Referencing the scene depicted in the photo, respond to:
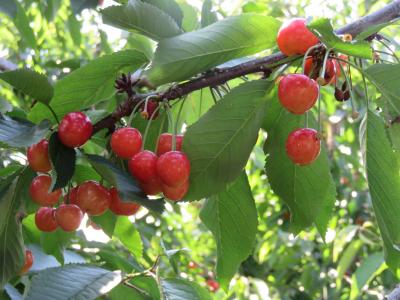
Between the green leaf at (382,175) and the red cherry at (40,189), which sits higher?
the green leaf at (382,175)

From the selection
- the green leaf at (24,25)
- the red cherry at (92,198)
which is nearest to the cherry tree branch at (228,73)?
the red cherry at (92,198)

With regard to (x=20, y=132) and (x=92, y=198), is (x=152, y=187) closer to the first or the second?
(x=92, y=198)

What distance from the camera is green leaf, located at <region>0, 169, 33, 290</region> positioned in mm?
1357

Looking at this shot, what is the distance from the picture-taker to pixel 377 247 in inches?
169

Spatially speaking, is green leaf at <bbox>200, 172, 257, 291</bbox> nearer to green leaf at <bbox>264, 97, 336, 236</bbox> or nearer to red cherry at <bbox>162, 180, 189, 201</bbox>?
green leaf at <bbox>264, 97, 336, 236</bbox>

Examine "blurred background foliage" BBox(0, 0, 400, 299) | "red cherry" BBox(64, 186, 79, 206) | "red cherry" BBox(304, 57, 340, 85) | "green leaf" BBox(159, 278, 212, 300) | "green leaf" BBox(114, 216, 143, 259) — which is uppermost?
"red cherry" BBox(304, 57, 340, 85)

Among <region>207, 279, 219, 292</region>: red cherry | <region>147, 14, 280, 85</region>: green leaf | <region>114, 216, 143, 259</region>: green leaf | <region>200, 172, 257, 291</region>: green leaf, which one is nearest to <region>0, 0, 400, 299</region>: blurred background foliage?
<region>207, 279, 219, 292</region>: red cherry

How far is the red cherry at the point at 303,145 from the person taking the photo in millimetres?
1171

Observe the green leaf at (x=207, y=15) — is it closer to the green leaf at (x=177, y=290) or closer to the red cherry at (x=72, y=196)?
the red cherry at (x=72, y=196)

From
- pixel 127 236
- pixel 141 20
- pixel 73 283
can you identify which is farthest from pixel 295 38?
pixel 127 236

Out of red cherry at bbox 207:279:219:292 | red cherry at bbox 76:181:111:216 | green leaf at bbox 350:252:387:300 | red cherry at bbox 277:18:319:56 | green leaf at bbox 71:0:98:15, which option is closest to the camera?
red cherry at bbox 277:18:319:56

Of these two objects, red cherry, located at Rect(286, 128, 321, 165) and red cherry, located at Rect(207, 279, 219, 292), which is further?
red cherry, located at Rect(207, 279, 219, 292)

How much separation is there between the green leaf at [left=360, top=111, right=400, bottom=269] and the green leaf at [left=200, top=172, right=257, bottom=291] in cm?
32

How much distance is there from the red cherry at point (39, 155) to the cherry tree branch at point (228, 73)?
12 centimetres
